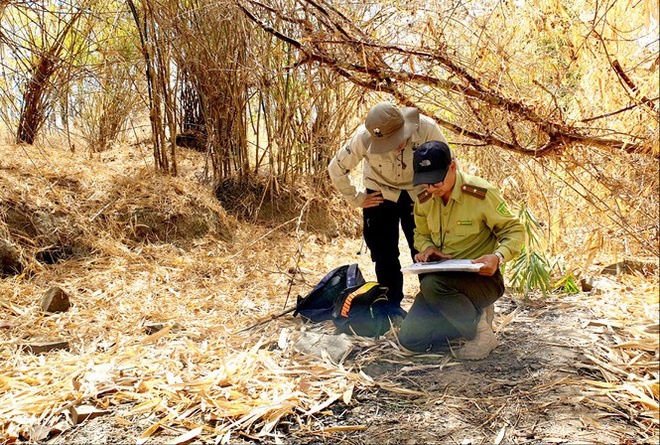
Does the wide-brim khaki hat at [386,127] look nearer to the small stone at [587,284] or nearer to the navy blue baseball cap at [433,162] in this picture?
the navy blue baseball cap at [433,162]

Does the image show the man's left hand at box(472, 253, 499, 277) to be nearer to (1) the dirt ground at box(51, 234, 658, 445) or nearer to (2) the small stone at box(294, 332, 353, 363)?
(1) the dirt ground at box(51, 234, 658, 445)

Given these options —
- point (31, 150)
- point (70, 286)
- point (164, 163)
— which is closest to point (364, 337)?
point (70, 286)

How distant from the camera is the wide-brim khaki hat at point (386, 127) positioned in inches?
101

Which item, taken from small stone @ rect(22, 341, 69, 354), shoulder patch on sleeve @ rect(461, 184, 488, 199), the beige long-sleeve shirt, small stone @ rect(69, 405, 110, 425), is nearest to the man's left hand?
shoulder patch on sleeve @ rect(461, 184, 488, 199)

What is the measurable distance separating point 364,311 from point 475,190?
852 millimetres

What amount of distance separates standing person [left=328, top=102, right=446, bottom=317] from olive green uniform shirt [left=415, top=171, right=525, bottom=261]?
0.27 m

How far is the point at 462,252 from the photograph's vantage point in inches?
101

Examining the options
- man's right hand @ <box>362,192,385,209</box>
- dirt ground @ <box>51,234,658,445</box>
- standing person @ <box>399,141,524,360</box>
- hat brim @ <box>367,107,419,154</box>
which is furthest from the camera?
man's right hand @ <box>362,192,385,209</box>

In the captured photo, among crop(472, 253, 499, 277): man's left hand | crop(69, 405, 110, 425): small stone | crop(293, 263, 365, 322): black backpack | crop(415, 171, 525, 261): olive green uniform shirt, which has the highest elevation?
crop(415, 171, 525, 261): olive green uniform shirt

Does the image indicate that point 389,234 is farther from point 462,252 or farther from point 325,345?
point 325,345

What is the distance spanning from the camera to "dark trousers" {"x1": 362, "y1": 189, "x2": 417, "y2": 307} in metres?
→ 3.05

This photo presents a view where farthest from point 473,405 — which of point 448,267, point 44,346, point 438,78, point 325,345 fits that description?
point 44,346

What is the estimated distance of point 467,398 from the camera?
2.15m

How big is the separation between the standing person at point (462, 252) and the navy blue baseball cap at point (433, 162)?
0.03 m
